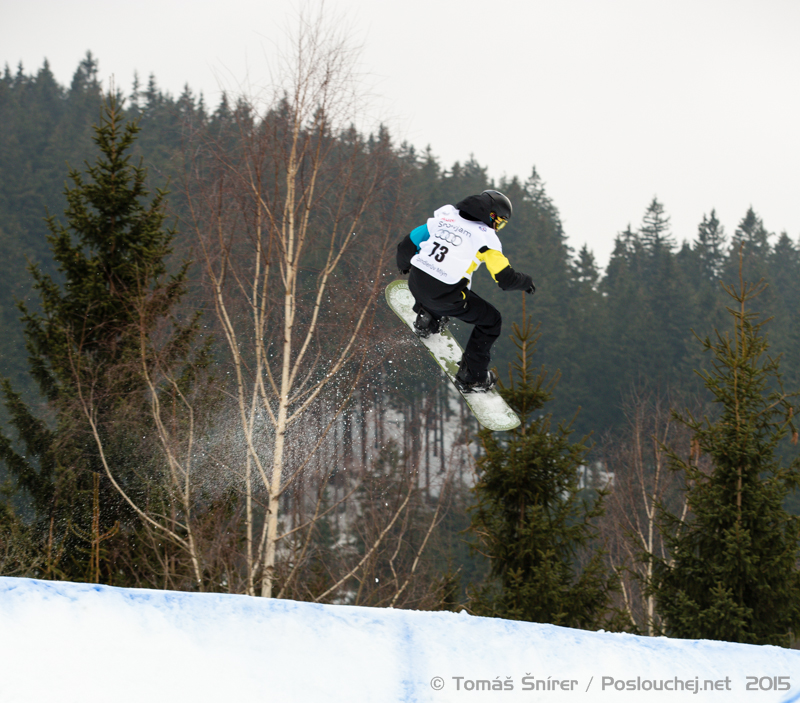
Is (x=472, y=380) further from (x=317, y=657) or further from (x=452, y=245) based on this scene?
(x=317, y=657)

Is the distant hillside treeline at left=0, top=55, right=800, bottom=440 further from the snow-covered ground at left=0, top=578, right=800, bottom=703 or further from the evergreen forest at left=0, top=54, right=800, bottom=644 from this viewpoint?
the snow-covered ground at left=0, top=578, right=800, bottom=703

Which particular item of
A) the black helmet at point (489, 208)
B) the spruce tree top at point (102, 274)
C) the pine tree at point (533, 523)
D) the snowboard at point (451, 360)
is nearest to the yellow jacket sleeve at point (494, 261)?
the black helmet at point (489, 208)

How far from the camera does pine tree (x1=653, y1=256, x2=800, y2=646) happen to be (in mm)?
7289

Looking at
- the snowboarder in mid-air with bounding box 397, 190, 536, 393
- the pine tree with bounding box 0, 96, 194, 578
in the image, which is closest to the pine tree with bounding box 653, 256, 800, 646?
the snowboarder in mid-air with bounding box 397, 190, 536, 393

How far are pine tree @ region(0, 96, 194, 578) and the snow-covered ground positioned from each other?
20.4ft

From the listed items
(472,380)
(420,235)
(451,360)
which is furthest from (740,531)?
(420,235)

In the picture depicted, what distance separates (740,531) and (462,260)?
14.3 ft

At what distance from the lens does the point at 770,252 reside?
51.3m

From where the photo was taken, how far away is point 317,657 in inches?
119

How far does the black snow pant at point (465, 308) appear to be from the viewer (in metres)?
5.98

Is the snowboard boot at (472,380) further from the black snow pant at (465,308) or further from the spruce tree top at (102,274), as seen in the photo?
the spruce tree top at (102,274)

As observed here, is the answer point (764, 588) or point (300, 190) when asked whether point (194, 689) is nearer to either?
point (300, 190)

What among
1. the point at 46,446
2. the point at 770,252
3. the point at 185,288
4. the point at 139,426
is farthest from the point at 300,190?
the point at 770,252

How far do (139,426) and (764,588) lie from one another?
25.8 ft
